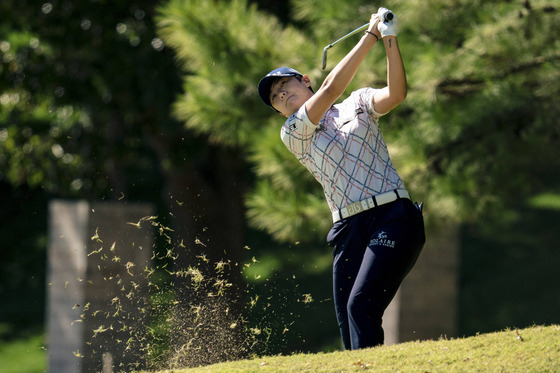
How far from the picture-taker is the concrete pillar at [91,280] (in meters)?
8.09

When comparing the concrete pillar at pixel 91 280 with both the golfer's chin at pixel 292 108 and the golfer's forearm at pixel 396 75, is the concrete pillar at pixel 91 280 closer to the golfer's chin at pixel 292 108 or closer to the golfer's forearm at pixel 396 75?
the golfer's chin at pixel 292 108

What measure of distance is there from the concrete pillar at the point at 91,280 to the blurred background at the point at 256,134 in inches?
31.9

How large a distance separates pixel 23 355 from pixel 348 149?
1328cm

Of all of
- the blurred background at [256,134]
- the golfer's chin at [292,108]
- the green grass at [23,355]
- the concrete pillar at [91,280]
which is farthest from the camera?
the green grass at [23,355]

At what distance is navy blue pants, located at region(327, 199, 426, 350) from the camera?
3.73 metres

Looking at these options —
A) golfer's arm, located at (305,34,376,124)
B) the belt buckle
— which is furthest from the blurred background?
golfer's arm, located at (305,34,376,124)

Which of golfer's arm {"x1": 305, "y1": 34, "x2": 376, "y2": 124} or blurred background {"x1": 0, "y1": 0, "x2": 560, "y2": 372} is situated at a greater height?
blurred background {"x1": 0, "y1": 0, "x2": 560, "y2": 372}

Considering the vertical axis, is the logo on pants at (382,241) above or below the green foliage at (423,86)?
below

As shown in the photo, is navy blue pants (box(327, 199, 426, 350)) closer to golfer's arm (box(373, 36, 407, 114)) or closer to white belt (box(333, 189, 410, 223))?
white belt (box(333, 189, 410, 223))

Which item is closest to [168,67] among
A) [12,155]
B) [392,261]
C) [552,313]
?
[12,155]

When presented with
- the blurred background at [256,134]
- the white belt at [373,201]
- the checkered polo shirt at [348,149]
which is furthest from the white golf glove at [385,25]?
the blurred background at [256,134]

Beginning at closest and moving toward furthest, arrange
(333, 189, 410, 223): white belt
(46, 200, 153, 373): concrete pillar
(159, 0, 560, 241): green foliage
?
1. (333, 189, 410, 223): white belt
2. (159, 0, 560, 241): green foliage
3. (46, 200, 153, 373): concrete pillar

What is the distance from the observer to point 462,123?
6.54 meters

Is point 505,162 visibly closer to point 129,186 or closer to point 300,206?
point 300,206
